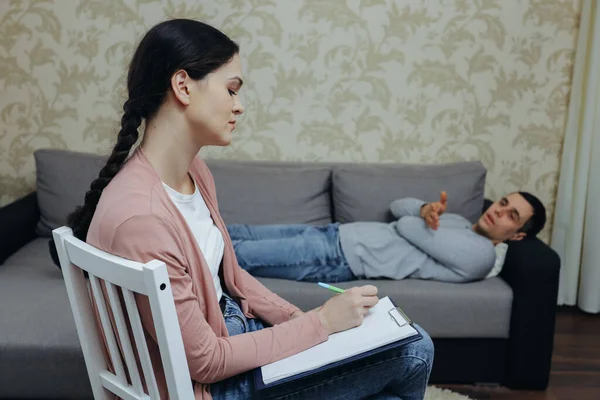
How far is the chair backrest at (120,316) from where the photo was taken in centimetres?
103

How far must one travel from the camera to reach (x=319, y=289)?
2211 millimetres

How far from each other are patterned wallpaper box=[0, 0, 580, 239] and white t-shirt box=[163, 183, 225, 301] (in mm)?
1422

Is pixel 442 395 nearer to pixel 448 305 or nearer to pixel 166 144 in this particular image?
pixel 448 305

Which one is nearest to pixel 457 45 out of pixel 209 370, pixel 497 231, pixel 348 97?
pixel 348 97

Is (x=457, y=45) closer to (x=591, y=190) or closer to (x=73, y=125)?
(x=591, y=190)

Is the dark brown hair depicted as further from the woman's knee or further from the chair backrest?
the woman's knee

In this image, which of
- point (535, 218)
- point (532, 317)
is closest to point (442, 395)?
point (532, 317)

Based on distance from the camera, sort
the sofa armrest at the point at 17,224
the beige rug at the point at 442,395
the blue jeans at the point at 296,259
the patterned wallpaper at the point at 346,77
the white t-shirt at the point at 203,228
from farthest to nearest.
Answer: the patterned wallpaper at the point at 346,77 → the sofa armrest at the point at 17,224 → the blue jeans at the point at 296,259 → the beige rug at the point at 442,395 → the white t-shirt at the point at 203,228

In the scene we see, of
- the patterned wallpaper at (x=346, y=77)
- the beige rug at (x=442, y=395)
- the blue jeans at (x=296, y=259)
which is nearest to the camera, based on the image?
the beige rug at (x=442, y=395)

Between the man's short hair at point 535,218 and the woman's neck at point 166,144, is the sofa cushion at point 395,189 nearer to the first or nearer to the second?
the man's short hair at point 535,218

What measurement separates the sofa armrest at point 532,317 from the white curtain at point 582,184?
69cm

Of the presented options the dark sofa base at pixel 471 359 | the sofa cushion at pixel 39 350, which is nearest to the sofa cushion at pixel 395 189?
the dark sofa base at pixel 471 359

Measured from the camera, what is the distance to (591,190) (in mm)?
2799

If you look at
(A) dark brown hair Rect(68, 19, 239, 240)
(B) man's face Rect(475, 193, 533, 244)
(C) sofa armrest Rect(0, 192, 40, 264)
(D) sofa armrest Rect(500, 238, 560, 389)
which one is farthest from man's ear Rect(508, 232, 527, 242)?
(C) sofa armrest Rect(0, 192, 40, 264)
